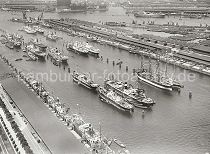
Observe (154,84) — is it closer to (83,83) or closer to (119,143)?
(83,83)

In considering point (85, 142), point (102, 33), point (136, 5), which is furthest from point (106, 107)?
point (136, 5)

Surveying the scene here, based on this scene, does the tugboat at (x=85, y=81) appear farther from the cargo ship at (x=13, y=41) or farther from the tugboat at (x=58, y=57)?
the cargo ship at (x=13, y=41)

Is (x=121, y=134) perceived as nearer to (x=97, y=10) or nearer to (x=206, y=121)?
(x=206, y=121)

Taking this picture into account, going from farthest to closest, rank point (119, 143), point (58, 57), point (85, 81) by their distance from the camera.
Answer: point (58, 57)
point (85, 81)
point (119, 143)

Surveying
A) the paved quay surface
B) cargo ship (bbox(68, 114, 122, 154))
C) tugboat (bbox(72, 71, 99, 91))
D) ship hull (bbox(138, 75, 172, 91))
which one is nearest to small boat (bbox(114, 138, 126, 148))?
cargo ship (bbox(68, 114, 122, 154))

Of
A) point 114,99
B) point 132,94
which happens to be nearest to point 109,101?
point 114,99

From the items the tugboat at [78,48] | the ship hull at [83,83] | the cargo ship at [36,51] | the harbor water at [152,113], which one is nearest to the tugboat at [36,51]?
the cargo ship at [36,51]

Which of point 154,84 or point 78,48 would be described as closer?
point 154,84
